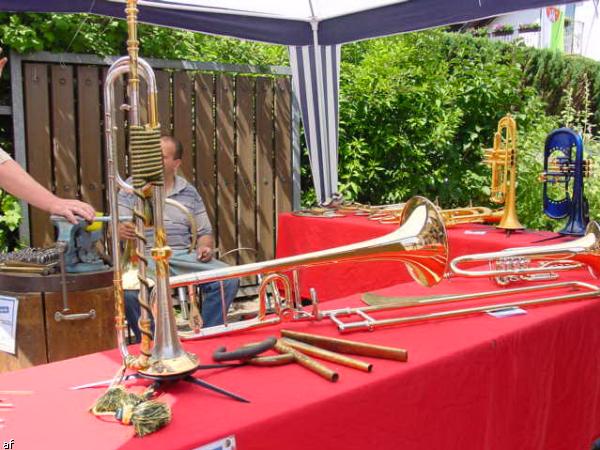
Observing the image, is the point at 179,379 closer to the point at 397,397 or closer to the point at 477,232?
the point at 397,397

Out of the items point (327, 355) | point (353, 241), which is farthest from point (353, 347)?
point (353, 241)

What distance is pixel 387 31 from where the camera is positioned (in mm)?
4473

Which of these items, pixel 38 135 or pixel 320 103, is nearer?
pixel 38 135

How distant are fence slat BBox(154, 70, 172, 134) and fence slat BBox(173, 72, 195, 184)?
0.05 metres

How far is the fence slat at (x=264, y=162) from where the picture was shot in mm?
5141

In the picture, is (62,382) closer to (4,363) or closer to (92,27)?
(4,363)

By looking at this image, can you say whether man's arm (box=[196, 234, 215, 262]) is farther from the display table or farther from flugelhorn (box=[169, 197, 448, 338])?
flugelhorn (box=[169, 197, 448, 338])

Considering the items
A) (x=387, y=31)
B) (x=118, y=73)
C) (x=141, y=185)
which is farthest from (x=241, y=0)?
(x=141, y=185)

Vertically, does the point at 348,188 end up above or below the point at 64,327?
above

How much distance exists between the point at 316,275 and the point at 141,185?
309 cm

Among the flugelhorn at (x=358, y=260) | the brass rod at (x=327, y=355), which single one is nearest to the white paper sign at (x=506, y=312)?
the flugelhorn at (x=358, y=260)

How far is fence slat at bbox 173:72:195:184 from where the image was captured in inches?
184

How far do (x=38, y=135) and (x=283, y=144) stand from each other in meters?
2.01

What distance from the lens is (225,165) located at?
4.99 metres
